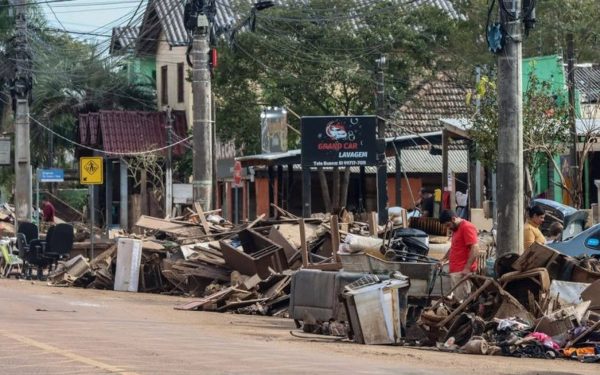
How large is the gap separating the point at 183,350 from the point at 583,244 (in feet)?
29.0

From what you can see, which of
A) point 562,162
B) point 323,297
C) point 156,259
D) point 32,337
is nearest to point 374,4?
point 562,162

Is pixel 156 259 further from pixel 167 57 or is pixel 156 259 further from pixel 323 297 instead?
pixel 167 57

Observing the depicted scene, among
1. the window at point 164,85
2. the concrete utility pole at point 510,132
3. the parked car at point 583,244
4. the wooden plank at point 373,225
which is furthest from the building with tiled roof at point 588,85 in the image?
the concrete utility pole at point 510,132

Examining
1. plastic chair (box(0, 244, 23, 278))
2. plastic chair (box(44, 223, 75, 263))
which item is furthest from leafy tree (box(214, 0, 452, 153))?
plastic chair (box(44, 223, 75, 263))

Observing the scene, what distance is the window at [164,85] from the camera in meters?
57.6

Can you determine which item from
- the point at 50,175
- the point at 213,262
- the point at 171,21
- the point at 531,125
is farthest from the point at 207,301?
the point at 171,21

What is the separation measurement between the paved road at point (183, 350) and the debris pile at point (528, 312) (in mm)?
554

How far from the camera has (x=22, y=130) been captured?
124 ft

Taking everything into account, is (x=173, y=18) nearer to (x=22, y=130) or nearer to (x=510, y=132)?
(x=22, y=130)

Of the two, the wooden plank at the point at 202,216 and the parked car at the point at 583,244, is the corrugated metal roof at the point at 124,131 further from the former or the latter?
the parked car at the point at 583,244

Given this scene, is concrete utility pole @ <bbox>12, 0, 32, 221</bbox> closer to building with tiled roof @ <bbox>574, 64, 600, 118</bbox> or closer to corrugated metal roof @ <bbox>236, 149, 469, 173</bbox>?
corrugated metal roof @ <bbox>236, 149, 469, 173</bbox>

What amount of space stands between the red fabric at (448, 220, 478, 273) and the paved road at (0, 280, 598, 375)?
103 inches

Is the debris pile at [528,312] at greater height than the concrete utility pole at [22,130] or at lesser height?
lesser

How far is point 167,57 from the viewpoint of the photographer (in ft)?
189
